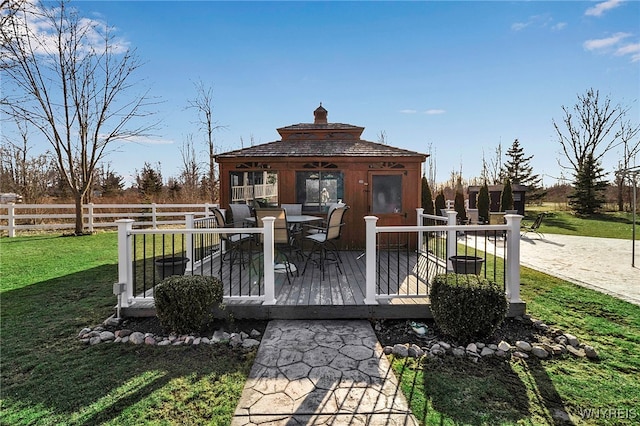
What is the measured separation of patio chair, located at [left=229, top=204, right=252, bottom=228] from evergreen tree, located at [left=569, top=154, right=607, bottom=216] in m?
22.5

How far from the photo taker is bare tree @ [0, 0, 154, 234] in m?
11.3

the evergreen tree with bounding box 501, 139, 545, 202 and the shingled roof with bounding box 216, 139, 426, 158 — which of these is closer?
the shingled roof with bounding box 216, 139, 426, 158

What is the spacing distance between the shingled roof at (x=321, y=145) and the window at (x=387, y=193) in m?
0.57

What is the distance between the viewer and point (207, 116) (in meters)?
18.1

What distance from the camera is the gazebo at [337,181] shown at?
25.0 ft

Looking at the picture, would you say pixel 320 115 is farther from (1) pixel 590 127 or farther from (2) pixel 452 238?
(1) pixel 590 127

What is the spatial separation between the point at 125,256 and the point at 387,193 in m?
5.59

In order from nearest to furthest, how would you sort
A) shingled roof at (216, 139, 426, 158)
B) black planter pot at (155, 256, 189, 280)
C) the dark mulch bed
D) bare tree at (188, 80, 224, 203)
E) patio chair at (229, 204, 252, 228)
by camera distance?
the dark mulch bed, black planter pot at (155, 256, 189, 280), patio chair at (229, 204, 252, 228), shingled roof at (216, 139, 426, 158), bare tree at (188, 80, 224, 203)

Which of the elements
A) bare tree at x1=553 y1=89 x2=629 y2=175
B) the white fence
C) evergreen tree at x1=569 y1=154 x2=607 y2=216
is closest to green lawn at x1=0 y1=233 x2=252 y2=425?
the white fence

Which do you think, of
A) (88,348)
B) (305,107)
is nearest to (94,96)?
(305,107)

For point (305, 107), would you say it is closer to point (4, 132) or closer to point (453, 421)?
point (4, 132)

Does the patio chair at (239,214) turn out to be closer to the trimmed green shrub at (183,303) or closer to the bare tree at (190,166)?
the trimmed green shrub at (183,303)

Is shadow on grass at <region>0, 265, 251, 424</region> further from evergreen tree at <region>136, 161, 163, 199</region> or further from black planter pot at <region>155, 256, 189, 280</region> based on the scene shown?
evergreen tree at <region>136, 161, 163, 199</region>

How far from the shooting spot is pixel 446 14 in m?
8.26
